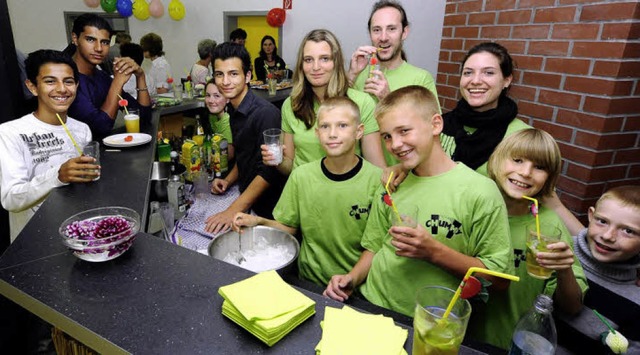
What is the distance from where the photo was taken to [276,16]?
24.3ft

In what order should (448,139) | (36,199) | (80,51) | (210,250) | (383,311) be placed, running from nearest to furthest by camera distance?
(383,311), (210,250), (36,199), (448,139), (80,51)

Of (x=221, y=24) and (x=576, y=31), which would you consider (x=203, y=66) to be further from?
(x=576, y=31)

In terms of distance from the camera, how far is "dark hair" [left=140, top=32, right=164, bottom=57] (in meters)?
6.71

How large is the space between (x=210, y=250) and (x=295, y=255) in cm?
38

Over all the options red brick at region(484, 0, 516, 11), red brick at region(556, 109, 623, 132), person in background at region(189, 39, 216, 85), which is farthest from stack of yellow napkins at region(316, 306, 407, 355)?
person in background at region(189, 39, 216, 85)

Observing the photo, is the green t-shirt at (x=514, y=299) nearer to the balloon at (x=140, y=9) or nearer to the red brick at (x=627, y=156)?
the red brick at (x=627, y=156)

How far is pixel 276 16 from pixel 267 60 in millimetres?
914

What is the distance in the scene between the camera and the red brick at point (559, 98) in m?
2.42

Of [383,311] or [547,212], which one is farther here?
[547,212]

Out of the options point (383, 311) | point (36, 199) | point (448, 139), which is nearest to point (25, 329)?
point (36, 199)

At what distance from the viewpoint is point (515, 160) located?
1.78 meters

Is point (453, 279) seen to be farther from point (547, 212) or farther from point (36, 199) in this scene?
point (36, 199)

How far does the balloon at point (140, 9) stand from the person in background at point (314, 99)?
8.51 m

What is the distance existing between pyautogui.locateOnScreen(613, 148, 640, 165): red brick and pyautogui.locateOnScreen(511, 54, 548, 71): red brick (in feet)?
2.50
